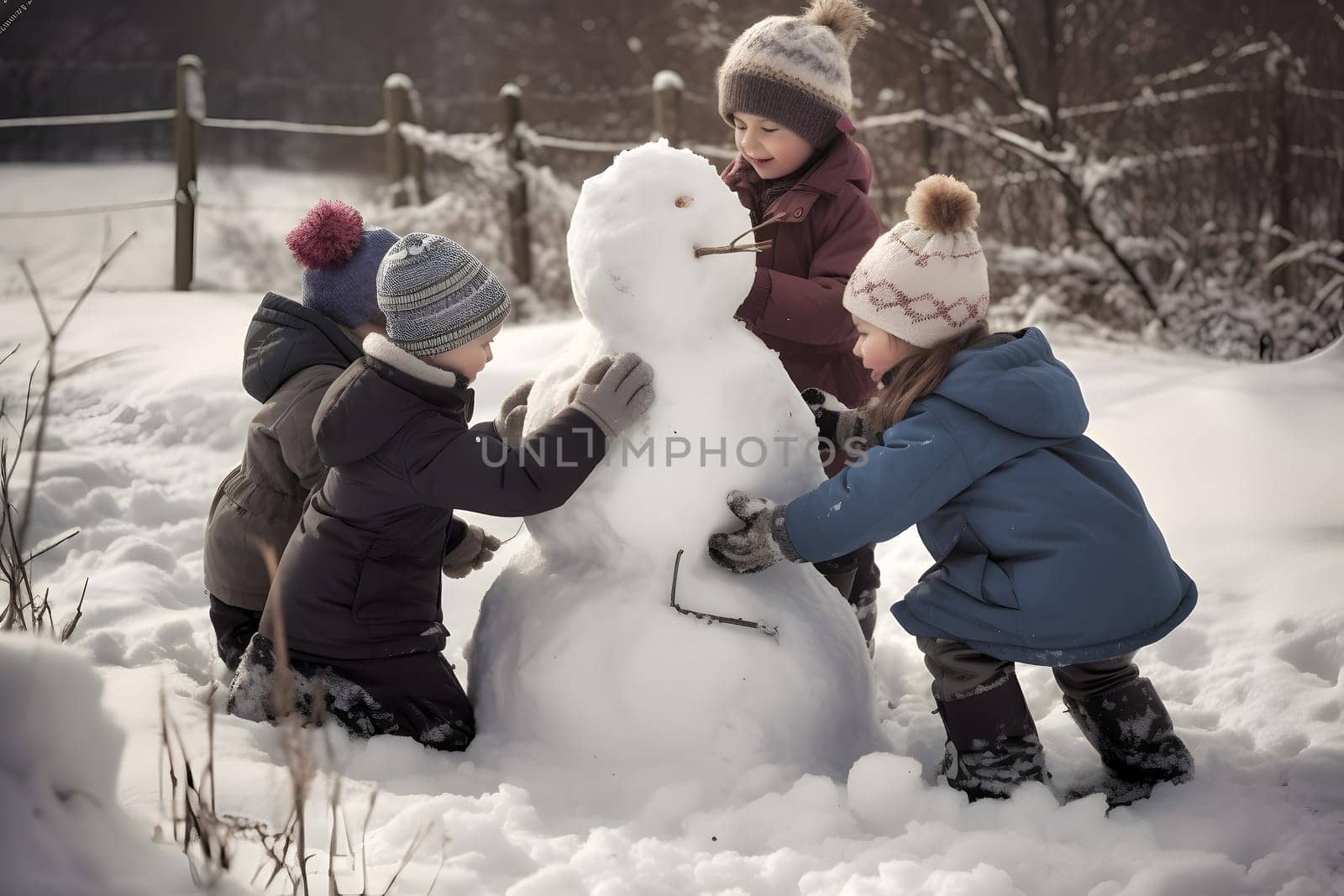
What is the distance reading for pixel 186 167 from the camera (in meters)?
7.92

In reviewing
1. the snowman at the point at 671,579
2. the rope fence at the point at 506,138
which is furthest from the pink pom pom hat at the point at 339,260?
the rope fence at the point at 506,138

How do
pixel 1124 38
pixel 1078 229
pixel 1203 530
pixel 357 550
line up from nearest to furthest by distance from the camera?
pixel 357 550 < pixel 1203 530 < pixel 1078 229 < pixel 1124 38

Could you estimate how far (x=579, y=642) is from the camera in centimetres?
211

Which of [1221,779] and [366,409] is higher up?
[366,409]

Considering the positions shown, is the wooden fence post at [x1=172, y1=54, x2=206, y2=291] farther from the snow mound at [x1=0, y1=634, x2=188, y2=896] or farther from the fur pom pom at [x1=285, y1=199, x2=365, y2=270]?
the snow mound at [x1=0, y1=634, x2=188, y2=896]

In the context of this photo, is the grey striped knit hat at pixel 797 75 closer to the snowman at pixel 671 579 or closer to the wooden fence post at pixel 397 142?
the snowman at pixel 671 579

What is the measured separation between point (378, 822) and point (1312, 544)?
2441 mm

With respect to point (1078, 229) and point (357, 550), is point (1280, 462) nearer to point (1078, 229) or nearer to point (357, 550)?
point (357, 550)

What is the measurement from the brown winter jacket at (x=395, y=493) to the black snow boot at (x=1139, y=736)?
1.09 m

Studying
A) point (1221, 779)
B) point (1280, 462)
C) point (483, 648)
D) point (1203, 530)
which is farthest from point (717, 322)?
point (1280, 462)

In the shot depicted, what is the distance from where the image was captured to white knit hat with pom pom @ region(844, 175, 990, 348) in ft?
6.89

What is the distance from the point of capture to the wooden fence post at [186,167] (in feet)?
25.6

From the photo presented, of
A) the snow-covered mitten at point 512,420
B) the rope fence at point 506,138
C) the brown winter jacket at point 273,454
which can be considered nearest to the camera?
the snow-covered mitten at point 512,420

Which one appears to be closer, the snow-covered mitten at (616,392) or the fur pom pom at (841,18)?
the snow-covered mitten at (616,392)
